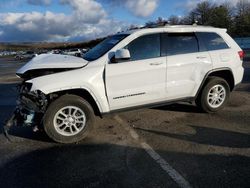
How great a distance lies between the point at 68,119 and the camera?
543 centimetres

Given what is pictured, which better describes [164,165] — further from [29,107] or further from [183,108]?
[183,108]

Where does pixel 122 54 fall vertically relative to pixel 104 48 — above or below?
below

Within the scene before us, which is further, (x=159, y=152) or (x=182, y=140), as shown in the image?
(x=182, y=140)

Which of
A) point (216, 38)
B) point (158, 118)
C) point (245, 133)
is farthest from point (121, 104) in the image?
point (216, 38)

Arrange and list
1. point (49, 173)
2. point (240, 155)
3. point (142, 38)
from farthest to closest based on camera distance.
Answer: point (142, 38), point (240, 155), point (49, 173)

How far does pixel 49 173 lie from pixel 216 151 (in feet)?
8.07

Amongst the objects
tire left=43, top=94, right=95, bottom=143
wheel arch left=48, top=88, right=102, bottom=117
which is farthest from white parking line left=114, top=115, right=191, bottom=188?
tire left=43, top=94, right=95, bottom=143

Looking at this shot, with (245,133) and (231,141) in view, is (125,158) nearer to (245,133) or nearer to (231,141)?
(231,141)

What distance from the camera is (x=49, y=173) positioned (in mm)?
4289

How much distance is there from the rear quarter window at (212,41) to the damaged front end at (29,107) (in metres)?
3.45

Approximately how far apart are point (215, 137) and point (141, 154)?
1.45 metres

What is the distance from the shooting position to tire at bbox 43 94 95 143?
5293mm

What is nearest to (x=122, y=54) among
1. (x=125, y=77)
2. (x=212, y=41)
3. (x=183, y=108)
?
(x=125, y=77)

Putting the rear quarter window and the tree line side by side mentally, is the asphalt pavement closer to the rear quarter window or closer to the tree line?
the rear quarter window
